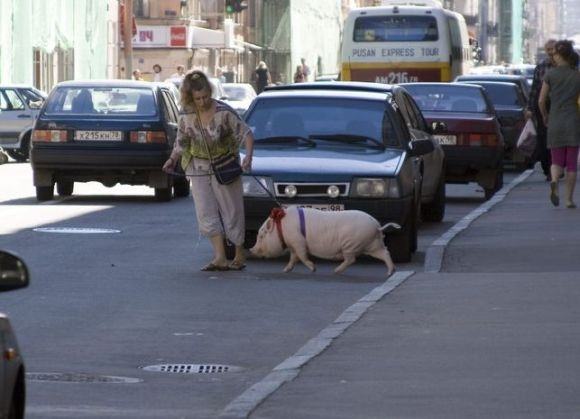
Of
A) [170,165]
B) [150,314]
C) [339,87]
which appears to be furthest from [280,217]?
[339,87]

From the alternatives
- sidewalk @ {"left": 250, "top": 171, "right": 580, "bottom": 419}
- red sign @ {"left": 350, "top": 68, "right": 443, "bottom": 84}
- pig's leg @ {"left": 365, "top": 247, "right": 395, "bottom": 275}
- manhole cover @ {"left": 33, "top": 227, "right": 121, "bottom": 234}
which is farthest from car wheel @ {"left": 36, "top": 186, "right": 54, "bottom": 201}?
red sign @ {"left": 350, "top": 68, "right": 443, "bottom": 84}

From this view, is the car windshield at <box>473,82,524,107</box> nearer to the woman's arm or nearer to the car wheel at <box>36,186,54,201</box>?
the car wheel at <box>36,186,54,201</box>

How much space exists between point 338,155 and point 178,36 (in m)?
63.1

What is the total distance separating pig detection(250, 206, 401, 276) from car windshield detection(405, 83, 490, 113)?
1221 centimetres

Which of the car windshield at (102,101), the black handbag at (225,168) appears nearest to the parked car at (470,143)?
the car windshield at (102,101)

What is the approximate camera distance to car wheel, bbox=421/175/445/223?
21.2m

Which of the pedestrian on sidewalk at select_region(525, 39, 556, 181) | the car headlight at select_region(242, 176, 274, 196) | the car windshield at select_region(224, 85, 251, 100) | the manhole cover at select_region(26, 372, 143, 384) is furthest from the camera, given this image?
the car windshield at select_region(224, 85, 251, 100)

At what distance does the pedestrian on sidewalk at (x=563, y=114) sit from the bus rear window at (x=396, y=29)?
28279 millimetres

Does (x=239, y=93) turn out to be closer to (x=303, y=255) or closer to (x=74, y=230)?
(x=74, y=230)

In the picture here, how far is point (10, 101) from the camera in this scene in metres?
39.4

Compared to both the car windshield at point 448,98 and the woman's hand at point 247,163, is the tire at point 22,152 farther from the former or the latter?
the woman's hand at point 247,163

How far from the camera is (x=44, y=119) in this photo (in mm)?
25094

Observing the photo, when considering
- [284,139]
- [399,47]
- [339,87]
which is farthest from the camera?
[399,47]

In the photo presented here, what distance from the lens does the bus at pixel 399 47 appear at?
5022cm
